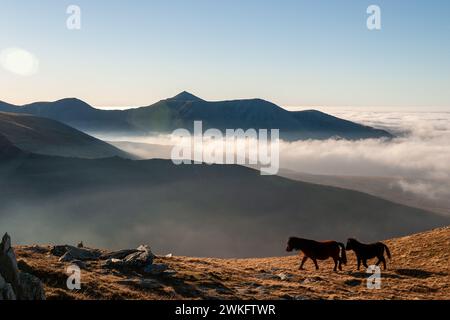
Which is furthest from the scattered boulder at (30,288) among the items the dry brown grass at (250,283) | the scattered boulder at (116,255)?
the scattered boulder at (116,255)

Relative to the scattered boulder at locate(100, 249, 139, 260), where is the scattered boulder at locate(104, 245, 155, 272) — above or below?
above

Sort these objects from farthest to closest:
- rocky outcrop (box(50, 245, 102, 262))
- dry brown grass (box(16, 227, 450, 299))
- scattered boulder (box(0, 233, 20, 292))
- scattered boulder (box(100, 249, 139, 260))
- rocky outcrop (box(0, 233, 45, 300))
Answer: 1. scattered boulder (box(100, 249, 139, 260))
2. rocky outcrop (box(50, 245, 102, 262))
3. dry brown grass (box(16, 227, 450, 299))
4. scattered boulder (box(0, 233, 20, 292))
5. rocky outcrop (box(0, 233, 45, 300))

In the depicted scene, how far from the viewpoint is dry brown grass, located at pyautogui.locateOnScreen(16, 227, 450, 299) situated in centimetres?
1841

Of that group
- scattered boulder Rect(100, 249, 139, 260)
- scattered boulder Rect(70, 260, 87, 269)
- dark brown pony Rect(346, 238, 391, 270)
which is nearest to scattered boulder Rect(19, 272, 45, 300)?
scattered boulder Rect(70, 260, 87, 269)

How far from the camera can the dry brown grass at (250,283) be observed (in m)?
18.4

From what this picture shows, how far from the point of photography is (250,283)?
22844 millimetres

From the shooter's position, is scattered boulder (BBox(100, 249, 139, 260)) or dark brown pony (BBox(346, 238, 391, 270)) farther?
dark brown pony (BBox(346, 238, 391, 270))

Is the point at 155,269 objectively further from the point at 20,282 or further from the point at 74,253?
the point at 20,282

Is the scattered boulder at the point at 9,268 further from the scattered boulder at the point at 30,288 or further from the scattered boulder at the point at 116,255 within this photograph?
the scattered boulder at the point at 116,255

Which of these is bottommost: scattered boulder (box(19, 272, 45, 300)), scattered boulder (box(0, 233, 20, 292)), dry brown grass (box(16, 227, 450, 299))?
dry brown grass (box(16, 227, 450, 299))

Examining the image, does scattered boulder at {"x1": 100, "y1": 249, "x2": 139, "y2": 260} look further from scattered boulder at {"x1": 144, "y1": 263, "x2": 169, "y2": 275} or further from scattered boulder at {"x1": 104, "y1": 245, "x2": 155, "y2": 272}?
scattered boulder at {"x1": 144, "y1": 263, "x2": 169, "y2": 275}

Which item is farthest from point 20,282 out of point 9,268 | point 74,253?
point 74,253
